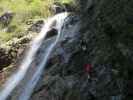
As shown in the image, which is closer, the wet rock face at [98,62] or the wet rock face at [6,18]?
the wet rock face at [98,62]

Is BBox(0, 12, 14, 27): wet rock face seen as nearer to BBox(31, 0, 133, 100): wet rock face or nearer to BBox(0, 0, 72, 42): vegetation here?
BBox(0, 0, 72, 42): vegetation

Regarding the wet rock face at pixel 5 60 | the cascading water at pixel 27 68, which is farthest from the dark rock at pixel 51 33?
the wet rock face at pixel 5 60

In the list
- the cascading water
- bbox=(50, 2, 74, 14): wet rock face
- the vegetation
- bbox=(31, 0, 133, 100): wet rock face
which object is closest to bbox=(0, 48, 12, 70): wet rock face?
the cascading water

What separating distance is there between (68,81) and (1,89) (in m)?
6.02

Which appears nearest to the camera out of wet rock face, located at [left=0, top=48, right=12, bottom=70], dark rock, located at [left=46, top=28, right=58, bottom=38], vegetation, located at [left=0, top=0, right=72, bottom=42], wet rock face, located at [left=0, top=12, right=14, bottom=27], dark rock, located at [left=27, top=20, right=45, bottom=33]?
wet rock face, located at [left=0, top=48, right=12, bottom=70]

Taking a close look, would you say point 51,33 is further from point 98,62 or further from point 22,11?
point 98,62

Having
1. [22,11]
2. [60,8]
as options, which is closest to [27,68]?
[22,11]

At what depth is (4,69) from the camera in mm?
22734

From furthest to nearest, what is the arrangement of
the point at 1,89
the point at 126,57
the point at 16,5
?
the point at 16,5
the point at 1,89
the point at 126,57

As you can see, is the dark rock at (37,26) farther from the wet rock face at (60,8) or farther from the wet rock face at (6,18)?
the wet rock face at (60,8)

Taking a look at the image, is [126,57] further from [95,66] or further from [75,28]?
[75,28]

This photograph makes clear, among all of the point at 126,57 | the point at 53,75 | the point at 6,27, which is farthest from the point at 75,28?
the point at 6,27

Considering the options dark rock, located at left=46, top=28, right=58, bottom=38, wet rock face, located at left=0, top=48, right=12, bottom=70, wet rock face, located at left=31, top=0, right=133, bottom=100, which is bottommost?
wet rock face, located at left=0, top=48, right=12, bottom=70

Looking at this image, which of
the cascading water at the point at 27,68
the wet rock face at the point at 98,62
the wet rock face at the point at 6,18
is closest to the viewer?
the wet rock face at the point at 98,62
